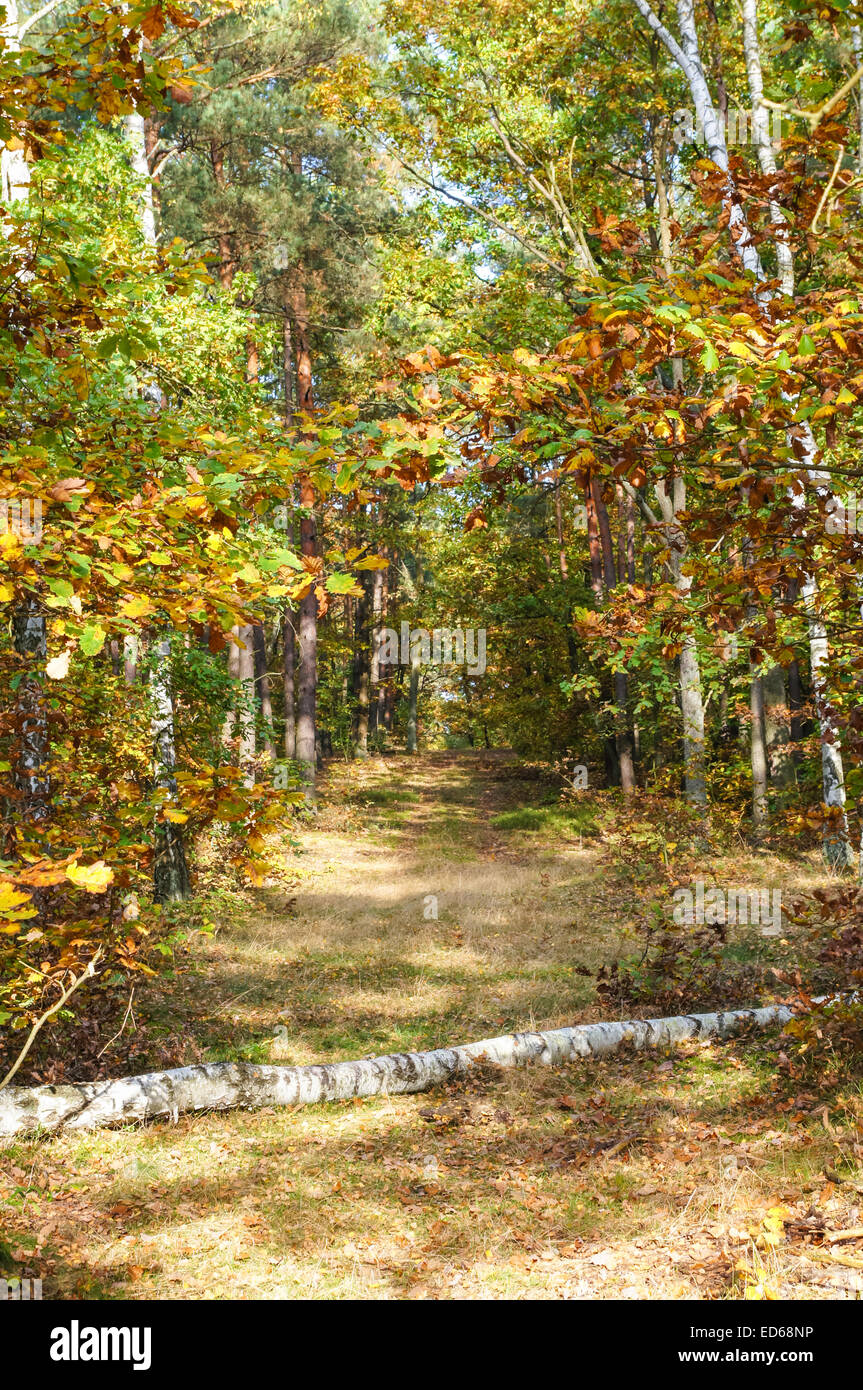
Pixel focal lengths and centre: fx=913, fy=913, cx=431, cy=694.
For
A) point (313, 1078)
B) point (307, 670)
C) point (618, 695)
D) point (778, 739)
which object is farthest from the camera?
point (307, 670)

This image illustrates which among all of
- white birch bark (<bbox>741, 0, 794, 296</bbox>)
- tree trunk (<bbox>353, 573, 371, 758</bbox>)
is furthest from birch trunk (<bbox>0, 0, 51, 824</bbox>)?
tree trunk (<bbox>353, 573, 371, 758</bbox>)

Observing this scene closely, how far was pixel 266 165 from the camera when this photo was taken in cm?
1989

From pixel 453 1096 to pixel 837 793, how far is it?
25.0 feet

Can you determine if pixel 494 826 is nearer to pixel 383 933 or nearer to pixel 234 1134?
pixel 383 933

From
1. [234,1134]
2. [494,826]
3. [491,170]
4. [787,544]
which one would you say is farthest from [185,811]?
[494,826]

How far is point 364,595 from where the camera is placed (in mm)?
9539

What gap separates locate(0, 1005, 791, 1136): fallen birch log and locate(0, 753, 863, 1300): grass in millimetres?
129

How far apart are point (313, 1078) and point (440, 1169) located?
1.52 meters

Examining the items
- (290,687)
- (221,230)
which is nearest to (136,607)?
(221,230)

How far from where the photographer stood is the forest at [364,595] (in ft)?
10.8

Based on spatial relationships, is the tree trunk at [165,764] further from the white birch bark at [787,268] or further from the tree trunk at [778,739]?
the tree trunk at [778,739]

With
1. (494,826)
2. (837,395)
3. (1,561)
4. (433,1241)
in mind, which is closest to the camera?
(1,561)

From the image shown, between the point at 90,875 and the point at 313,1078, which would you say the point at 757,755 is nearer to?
the point at 313,1078

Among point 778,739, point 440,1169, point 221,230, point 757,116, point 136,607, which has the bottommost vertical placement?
point 440,1169
